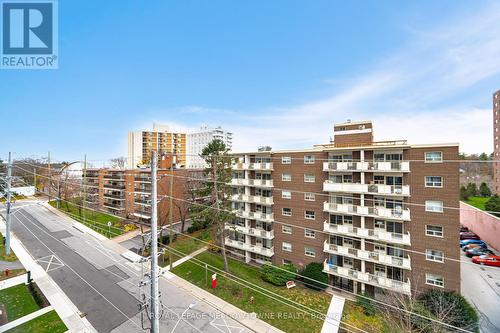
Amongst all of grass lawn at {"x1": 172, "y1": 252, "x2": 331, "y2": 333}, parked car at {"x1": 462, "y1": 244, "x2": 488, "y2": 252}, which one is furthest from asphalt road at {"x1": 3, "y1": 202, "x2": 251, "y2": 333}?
parked car at {"x1": 462, "y1": 244, "x2": 488, "y2": 252}

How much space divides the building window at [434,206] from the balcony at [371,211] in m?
1.56

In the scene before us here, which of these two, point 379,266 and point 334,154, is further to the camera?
point 334,154

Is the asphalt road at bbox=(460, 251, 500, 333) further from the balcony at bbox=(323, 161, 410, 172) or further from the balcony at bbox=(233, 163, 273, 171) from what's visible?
the balcony at bbox=(233, 163, 273, 171)

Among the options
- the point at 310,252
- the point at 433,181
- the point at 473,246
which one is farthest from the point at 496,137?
the point at 310,252

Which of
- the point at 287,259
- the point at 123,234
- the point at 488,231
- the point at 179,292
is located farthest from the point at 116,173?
the point at 488,231

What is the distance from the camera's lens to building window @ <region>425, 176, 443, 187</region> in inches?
727

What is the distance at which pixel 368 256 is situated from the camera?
804 inches

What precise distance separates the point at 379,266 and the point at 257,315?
12238 mm

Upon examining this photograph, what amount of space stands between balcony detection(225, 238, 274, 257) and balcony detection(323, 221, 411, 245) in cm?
736

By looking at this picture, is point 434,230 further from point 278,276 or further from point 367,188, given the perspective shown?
point 278,276

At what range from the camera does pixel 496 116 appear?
50344 millimetres

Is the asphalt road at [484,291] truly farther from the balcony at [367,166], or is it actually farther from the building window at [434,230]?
the balcony at [367,166]

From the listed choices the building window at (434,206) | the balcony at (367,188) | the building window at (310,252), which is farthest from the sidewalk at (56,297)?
the building window at (434,206)

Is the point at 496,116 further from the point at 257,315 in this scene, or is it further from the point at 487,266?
the point at 257,315
